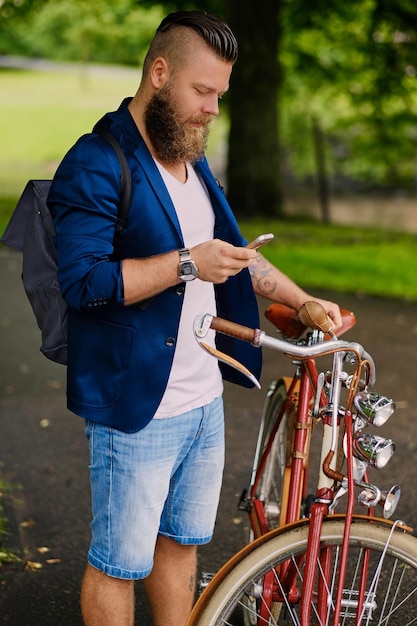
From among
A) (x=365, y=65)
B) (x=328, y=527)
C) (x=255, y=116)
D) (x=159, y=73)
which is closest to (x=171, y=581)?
(x=328, y=527)

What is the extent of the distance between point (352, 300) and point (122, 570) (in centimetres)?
775

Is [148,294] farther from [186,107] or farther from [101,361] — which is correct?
[186,107]

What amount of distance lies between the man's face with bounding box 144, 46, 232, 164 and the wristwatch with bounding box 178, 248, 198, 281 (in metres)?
0.35

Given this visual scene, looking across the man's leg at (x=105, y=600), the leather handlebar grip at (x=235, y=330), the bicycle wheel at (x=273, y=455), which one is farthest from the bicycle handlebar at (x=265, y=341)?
the bicycle wheel at (x=273, y=455)

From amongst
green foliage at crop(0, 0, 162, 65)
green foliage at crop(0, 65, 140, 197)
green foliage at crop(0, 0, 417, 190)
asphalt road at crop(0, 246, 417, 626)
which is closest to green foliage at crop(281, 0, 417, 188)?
green foliage at crop(0, 0, 417, 190)

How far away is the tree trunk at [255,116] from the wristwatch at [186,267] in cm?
1432

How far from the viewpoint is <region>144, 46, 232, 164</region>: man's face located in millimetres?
2689

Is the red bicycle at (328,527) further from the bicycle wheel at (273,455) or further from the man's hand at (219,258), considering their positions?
the bicycle wheel at (273,455)

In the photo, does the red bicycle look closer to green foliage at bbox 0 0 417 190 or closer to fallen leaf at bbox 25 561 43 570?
fallen leaf at bbox 25 561 43 570

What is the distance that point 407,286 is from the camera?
36.2 ft

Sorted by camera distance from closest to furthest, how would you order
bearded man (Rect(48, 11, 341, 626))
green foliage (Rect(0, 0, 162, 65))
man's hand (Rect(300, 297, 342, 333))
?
bearded man (Rect(48, 11, 341, 626)), man's hand (Rect(300, 297, 342, 333)), green foliage (Rect(0, 0, 162, 65))

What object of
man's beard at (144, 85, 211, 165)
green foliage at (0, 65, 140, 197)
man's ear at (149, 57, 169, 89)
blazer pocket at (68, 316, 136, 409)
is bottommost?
green foliage at (0, 65, 140, 197)

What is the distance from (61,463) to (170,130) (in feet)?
10.7

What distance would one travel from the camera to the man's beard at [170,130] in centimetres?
273
